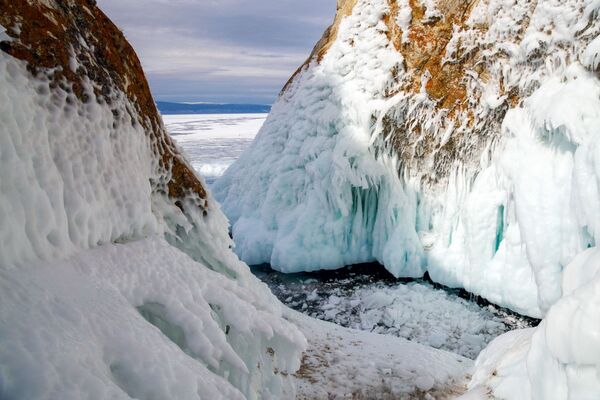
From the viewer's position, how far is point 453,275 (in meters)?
7.37

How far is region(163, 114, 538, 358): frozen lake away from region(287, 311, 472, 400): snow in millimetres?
1352

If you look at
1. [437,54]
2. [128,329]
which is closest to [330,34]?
[437,54]

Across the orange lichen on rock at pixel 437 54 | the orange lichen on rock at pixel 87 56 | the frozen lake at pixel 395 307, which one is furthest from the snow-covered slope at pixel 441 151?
the orange lichen on rock at pixel 87 56

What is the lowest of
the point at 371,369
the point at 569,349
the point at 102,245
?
the point at 371,369

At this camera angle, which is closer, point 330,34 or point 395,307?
point 395,307

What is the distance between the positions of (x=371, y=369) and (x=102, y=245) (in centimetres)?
280

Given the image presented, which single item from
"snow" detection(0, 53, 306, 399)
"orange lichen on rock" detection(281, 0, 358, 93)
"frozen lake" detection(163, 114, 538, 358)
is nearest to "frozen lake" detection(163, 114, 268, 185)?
"orange lichen on rock" detection(281, 0, 358, 93)

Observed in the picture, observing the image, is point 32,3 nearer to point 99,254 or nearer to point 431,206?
point 99,254

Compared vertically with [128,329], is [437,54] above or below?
above

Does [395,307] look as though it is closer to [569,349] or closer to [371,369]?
[371,369]

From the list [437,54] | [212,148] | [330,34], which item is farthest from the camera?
[212,148]

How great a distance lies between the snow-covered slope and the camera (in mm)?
5828

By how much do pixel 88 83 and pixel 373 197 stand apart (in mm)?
6812

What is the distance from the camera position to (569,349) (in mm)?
2340
